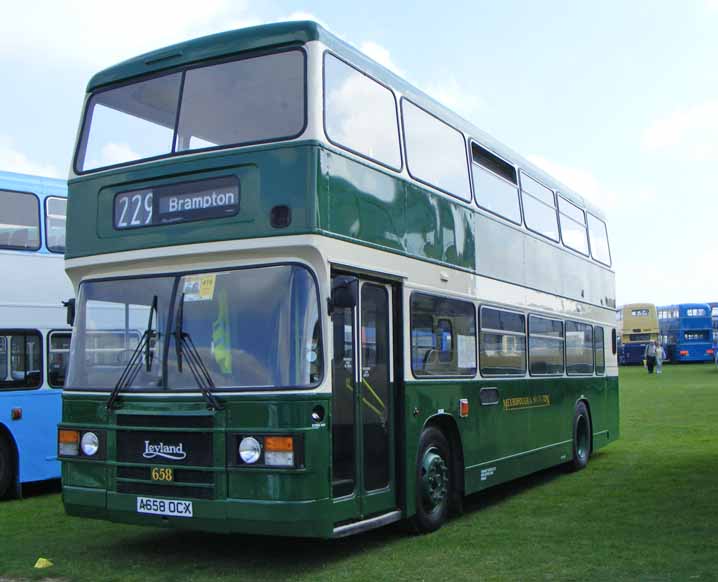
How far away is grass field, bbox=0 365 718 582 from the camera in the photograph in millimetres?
7613

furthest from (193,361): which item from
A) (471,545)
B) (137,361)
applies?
(471,545)

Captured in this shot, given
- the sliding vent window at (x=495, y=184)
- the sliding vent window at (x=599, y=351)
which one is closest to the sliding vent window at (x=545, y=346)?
the sliding vent window at (x=495, y=184)

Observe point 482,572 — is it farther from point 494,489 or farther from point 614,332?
point 614,332

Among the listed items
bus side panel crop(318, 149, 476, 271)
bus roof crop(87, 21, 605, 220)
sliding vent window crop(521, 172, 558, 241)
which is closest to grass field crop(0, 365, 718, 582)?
bus side panel crop(318, 149, 476, 271)

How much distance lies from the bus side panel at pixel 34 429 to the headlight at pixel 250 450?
5.83 metres

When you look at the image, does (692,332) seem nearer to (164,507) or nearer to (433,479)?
(433,479)

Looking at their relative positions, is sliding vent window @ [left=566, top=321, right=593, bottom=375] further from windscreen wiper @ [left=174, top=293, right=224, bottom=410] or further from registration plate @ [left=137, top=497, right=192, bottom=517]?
registration plate @ [left=137, top=497, right=192, bottom=517]

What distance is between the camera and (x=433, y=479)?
9.43 meters

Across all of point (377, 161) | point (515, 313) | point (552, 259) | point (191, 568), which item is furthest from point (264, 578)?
point (552, 259)

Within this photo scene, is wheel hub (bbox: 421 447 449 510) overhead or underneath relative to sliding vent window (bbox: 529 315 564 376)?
underneath

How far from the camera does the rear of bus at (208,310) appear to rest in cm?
729

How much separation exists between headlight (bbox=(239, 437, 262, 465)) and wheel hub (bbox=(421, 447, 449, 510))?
2.46 m

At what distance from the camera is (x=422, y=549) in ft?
28.0

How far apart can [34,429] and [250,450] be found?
5.95 meters
